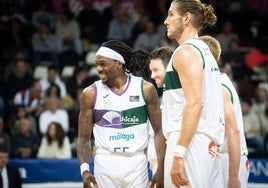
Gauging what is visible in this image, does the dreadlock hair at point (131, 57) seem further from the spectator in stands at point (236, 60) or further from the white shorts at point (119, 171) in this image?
the spectator in stands at point (236, 60)

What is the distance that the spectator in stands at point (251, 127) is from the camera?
41.8 ft

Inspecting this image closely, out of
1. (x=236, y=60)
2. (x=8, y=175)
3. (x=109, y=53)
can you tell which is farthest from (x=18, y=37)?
(x=109, y=53)

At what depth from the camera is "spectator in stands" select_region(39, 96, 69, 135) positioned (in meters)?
13.0

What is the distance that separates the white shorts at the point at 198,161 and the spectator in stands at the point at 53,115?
24.0 feet

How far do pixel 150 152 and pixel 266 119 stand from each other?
6.95m

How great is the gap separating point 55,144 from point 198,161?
6682 millimetres

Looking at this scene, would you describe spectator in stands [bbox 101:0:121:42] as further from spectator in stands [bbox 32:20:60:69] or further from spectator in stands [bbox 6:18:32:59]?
spectator in stands [bbox 6:18:32:59]

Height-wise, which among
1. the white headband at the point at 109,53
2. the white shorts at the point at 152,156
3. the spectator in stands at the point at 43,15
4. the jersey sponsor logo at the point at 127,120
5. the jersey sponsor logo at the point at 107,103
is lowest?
the white shorts at the point at 152,156

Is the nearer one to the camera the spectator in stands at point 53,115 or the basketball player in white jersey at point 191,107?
the basketball player in white jersey at point 191,107

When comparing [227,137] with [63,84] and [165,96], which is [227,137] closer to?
[165,96]

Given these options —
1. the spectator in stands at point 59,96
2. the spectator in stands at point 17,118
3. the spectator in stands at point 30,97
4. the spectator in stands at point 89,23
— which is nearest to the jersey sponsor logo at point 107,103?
the spectator in stands at point 17,118

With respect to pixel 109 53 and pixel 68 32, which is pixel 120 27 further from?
pixel 109 53

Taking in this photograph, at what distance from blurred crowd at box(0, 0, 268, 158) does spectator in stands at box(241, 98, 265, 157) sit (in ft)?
0.06

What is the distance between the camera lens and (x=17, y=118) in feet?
42.8
